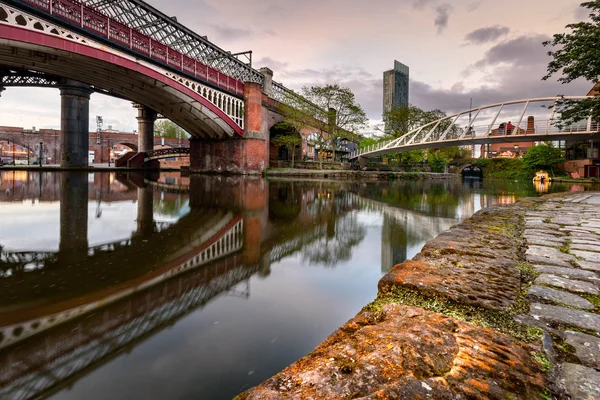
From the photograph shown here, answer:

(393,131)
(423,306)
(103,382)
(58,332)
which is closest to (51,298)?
(58,332)

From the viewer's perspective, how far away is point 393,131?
53.5 meters

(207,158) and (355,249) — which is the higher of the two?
(207,158)

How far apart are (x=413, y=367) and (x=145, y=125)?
136 ft

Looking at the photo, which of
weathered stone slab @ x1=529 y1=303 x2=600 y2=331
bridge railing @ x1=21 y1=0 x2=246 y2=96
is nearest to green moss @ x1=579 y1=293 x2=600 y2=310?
weathered stone slab @ x1=529 y1=303 x2=600 y2=331

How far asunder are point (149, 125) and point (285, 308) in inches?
1598

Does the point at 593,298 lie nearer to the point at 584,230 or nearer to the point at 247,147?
the point at 584,230

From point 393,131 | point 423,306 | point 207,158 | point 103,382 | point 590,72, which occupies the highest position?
point 393,131

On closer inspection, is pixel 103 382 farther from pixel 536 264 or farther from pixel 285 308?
pixel 536 264

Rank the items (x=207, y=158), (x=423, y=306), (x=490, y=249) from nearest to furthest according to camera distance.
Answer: (x=423, y=306) < (x=490, y=249) < (x=207, y=158)

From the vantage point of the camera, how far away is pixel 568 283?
7.03 feet

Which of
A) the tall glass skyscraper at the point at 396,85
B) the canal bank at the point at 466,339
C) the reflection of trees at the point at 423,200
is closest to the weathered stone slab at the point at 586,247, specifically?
the canal bank at the point at 466,339

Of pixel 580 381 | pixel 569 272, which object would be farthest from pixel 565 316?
pixel 569 272

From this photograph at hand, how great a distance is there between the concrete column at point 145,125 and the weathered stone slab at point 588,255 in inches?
1613

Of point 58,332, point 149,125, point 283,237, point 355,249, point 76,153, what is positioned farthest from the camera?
point 149,125
